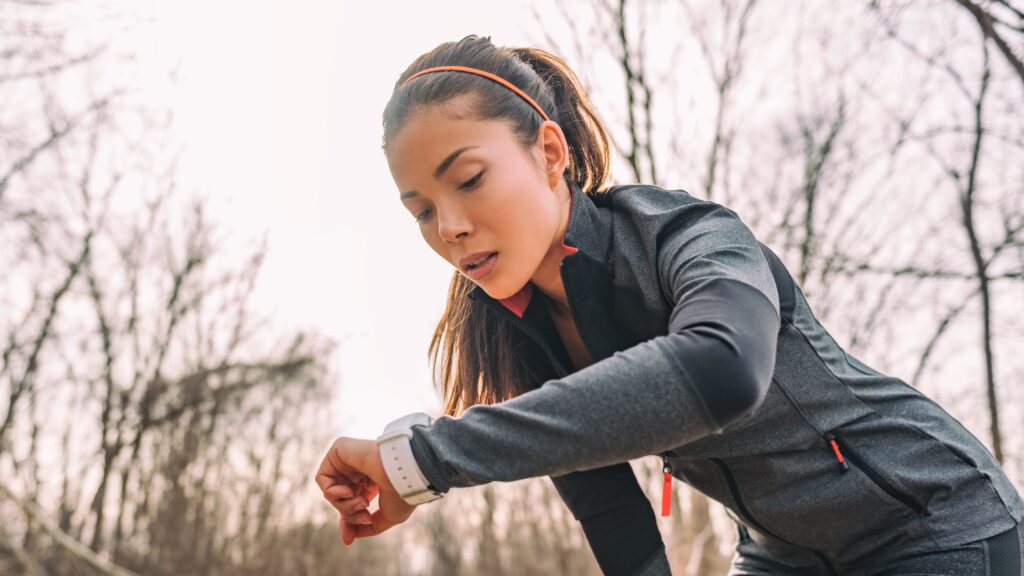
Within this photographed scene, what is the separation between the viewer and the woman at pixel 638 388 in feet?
3.58

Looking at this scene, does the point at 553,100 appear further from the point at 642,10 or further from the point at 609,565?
the point at 642,10

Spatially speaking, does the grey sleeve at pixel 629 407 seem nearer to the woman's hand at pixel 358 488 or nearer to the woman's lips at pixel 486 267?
the woman's hand at pixel 358 488

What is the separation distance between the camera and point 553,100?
1918 mm

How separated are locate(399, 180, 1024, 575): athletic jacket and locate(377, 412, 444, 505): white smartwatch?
0.06 feet

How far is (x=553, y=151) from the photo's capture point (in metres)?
1.78

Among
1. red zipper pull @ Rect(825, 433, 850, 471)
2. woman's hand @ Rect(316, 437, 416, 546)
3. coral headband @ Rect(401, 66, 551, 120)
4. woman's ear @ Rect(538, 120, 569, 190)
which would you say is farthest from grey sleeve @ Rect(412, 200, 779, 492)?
coral headband @ Rect(401, 66, 551, 120)

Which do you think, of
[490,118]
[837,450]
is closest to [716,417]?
[837,450]

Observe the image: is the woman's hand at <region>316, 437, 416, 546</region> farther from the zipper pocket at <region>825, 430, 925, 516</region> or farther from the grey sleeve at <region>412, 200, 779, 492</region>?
the zipper pocket at <region>825, 430, 925, 516</region>

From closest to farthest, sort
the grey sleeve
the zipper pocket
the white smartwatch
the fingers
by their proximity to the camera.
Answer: the grey sleeve
the white smartwatch
the fingers
the zipper pocket

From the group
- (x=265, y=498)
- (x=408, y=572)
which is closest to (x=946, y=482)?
(x=265, y=498)

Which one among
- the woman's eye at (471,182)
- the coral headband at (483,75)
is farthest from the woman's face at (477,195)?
the coral headband at (483,75)

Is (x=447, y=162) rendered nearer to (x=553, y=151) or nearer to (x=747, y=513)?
(x=553, y=151)

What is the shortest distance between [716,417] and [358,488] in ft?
2.03

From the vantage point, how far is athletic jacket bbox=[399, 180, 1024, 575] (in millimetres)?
1081
